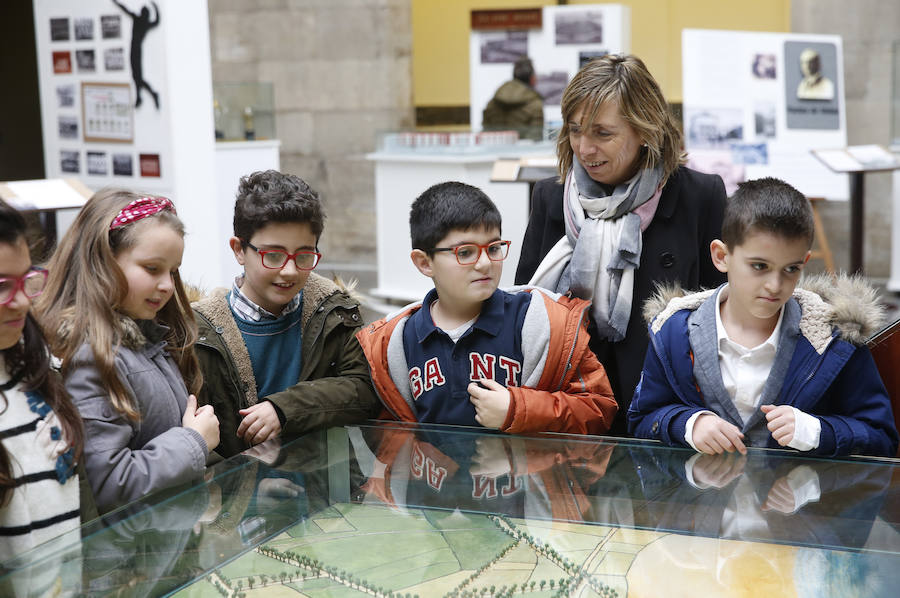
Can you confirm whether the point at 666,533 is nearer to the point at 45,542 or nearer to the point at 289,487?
the point at 289,487

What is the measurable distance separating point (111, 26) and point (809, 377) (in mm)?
6172

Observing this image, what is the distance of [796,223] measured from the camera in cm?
233

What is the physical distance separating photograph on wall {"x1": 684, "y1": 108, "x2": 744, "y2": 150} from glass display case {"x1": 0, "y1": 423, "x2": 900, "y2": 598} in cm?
725

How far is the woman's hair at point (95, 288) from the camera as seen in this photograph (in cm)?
214

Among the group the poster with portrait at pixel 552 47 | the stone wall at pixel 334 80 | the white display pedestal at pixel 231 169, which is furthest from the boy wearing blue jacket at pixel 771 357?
the stone wall at pixel 334 80

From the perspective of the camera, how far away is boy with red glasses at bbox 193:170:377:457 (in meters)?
2.61

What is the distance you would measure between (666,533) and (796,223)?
2.78 feet

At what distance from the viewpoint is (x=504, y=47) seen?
1146 centimetres

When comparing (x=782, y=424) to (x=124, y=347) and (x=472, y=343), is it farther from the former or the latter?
(x=124, y=347)

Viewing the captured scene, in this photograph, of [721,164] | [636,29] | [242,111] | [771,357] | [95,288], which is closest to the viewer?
[95,288]

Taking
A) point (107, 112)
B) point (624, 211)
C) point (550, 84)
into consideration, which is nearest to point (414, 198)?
point (550, 84)

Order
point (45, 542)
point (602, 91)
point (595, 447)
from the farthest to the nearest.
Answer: point (602, 91) < point (595, 447) < point (45, 542)

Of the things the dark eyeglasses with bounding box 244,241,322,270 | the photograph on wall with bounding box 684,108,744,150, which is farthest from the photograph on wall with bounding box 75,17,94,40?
the dark eyeglasses with bounding box 244,241,322,270

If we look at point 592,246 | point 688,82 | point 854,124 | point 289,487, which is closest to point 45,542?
point 289,487
